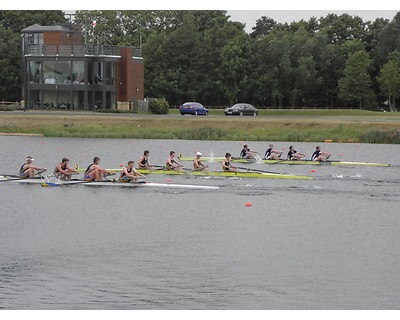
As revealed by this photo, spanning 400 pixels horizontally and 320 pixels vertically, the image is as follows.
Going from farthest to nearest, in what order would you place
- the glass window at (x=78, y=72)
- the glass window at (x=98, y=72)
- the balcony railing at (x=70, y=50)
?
the balcony railing at (x=70, y=50), the glass window at (x=98, y=72), the glass window at (x=78, y=72)

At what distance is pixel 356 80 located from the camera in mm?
99812

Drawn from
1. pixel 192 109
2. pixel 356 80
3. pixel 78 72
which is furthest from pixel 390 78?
pixel 78 72

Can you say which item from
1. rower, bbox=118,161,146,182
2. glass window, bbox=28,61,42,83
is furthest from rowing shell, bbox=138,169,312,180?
glass window, bbox=28,61,42,83

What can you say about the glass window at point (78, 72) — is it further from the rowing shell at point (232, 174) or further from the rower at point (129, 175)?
the rower at point (129, 175)

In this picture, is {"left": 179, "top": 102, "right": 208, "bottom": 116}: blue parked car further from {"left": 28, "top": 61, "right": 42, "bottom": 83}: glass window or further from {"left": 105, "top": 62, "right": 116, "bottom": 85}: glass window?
{"left": 28, "top": 61, "right": 42, "bottom": 83}: glass window

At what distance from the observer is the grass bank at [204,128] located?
66.2m

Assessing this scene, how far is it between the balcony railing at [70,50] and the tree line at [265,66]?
399 inches

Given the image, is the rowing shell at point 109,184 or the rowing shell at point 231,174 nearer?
the rowing shell at point 109,184

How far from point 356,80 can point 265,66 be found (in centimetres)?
1134

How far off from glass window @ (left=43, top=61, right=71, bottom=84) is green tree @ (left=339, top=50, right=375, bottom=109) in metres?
32.3

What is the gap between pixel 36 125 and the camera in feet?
237

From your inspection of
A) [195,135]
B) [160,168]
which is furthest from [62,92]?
[160,168]

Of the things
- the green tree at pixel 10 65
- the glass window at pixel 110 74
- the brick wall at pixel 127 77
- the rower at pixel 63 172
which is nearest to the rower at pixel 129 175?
the rower at pixel 63 172

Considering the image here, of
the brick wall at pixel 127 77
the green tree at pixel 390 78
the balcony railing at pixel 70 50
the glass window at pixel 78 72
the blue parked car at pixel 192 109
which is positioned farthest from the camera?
the green tree at pixel 390 78
